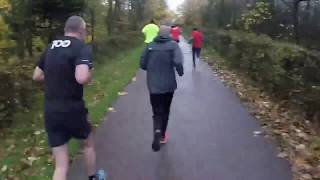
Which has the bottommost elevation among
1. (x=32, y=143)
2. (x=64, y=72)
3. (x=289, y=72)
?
(x=32, y=143)

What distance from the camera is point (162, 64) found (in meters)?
7.46

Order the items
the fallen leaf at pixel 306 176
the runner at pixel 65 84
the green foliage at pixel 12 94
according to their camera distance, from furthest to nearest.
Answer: the green foliage at pixel 12 94 < the fallen leaf at pixel 306 176 < the runner at pixel 65 84

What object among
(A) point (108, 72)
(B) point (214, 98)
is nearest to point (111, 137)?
(B) point (214, 98)

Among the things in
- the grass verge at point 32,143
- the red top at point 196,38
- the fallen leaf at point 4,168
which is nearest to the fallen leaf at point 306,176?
the grass verge at point 32,143

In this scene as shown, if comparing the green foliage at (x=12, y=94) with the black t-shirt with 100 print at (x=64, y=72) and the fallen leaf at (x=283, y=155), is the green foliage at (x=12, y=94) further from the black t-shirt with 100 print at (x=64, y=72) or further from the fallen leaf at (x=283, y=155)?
the fallen leaf at (x=283, y=155)

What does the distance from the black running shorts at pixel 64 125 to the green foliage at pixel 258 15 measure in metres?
21.0

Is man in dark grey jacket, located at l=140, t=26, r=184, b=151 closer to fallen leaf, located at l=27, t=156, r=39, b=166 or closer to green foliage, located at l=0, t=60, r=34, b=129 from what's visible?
fallen leaf, located at l=27, t=156, r=39, b=166

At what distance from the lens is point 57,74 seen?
4930 mm

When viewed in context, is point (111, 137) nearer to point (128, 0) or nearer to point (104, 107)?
point (104, 107)

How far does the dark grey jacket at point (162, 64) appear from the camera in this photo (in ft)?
24.5

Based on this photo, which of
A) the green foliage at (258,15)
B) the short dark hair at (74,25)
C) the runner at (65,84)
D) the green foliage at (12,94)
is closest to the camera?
the runner at (65,84)

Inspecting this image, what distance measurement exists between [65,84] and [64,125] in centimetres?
40

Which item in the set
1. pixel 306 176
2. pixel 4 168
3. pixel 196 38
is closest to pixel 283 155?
pixel 306 176

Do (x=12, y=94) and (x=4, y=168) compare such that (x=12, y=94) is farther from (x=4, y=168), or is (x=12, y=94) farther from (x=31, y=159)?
(x=4, y=168)
